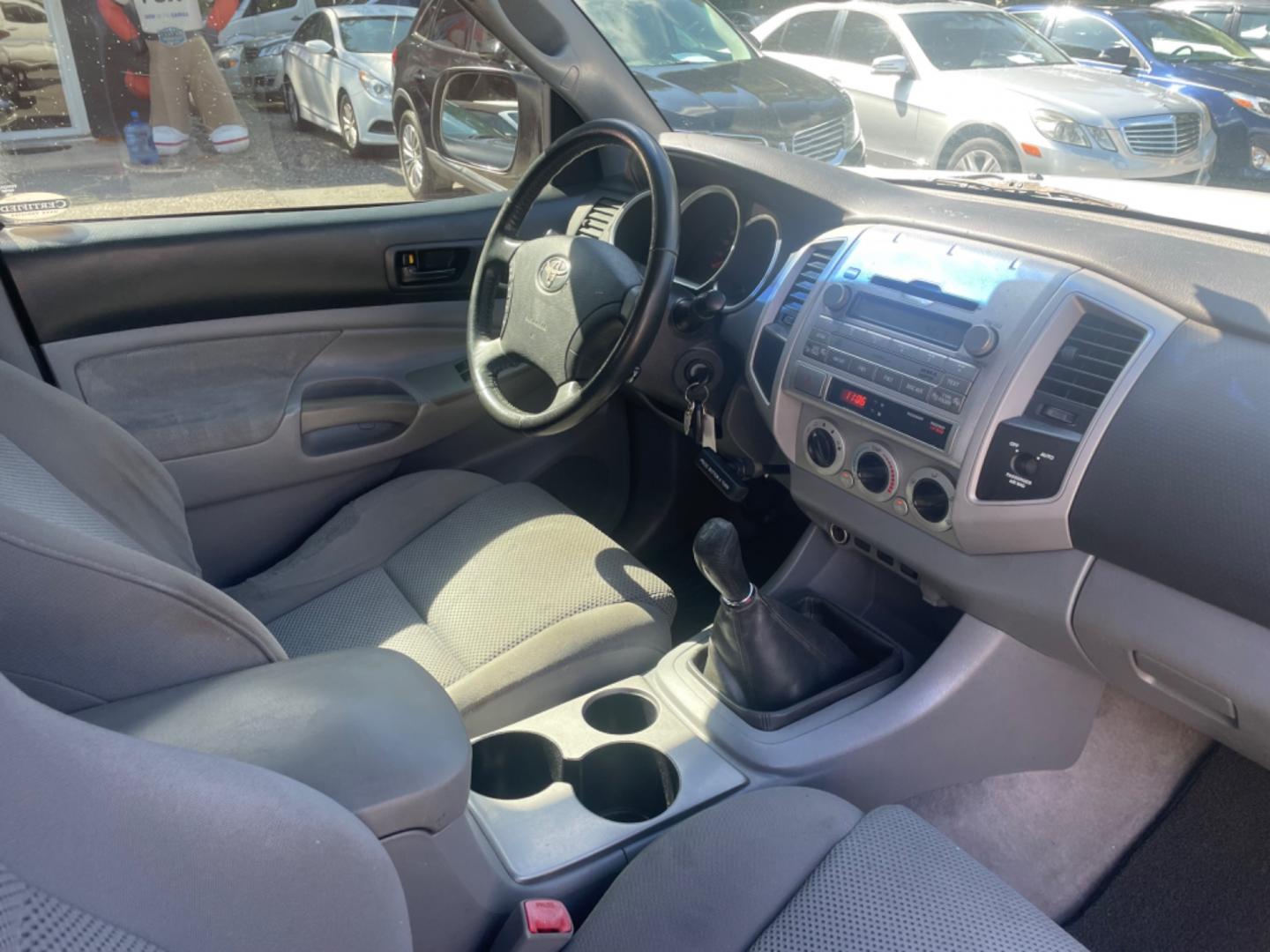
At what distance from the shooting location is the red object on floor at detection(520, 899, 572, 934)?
117cm

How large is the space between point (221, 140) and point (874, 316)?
1.38 m

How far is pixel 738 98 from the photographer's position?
7.73ft

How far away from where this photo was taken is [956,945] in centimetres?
101

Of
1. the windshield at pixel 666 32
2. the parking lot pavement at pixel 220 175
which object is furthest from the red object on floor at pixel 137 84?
the windshield at pixel 666 32

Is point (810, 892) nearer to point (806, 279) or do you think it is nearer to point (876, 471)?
point (876, 471)

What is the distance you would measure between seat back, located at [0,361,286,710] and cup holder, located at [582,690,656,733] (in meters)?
0.65

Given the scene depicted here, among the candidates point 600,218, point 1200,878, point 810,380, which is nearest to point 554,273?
point 600,218

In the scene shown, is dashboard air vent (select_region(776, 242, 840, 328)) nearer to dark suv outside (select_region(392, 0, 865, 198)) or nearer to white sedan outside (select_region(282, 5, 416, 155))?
dark suv outside (select_region(392, 0, 865, 198))

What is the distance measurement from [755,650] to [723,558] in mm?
159

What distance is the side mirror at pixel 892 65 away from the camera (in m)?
3.16

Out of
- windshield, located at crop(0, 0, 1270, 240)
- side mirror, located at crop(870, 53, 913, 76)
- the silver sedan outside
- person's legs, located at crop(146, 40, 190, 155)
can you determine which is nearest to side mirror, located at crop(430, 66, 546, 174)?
windshield, located at crop(0, 0, 1270, 240)

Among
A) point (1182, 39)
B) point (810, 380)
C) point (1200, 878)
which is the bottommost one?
point (1200, 878)

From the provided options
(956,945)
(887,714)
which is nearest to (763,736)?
(887,714)

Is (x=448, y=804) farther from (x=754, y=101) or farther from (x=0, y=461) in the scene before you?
(x=754, y=101)
